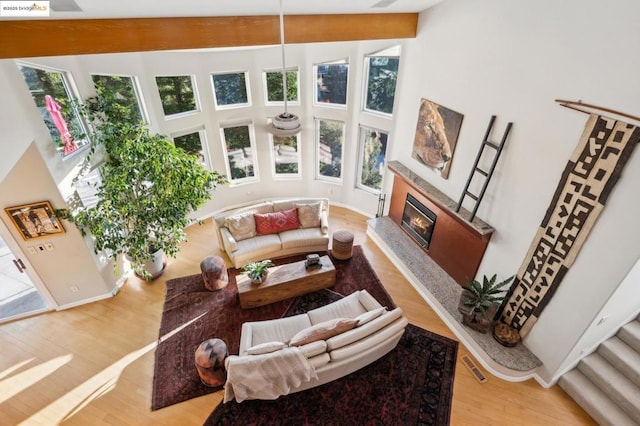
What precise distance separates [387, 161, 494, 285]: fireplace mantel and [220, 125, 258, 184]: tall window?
3292 mm

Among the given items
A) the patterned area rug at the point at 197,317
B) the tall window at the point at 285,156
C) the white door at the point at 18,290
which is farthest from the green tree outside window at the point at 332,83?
the white door at the point at 18,290

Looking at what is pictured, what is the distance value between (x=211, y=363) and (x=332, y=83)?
17.9 ft

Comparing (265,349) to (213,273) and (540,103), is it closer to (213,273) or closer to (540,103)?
(213,273)

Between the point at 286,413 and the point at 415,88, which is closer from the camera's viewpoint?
the point at 286,413

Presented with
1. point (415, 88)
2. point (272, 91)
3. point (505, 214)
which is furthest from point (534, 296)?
point (272, 91)

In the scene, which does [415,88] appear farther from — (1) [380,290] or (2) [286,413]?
(2) [286,413]

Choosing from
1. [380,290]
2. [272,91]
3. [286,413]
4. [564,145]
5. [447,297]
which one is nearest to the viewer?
[564,145]

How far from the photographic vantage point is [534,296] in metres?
3.79

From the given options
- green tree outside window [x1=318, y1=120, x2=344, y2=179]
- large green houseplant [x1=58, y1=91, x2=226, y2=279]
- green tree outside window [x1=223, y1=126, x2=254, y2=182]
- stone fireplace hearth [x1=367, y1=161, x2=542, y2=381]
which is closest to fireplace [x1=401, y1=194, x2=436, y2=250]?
stone fireplace hearth [x1=367, y1=161, x2=542, y2=381]

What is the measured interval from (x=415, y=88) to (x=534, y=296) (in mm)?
3608

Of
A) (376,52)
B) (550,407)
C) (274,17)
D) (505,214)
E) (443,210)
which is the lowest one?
(550,407)

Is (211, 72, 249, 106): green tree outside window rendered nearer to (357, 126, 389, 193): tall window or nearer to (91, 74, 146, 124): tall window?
(91, 74, 146, 124): tall window

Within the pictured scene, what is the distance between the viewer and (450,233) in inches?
193

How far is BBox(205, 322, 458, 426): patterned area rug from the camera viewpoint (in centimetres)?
351
